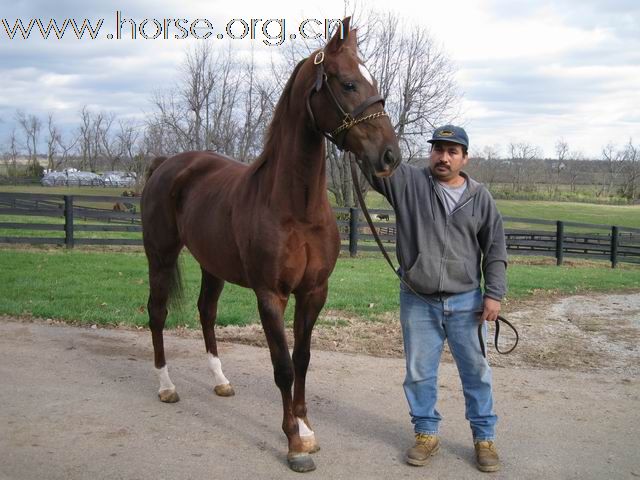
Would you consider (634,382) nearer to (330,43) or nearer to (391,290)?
(330,43)

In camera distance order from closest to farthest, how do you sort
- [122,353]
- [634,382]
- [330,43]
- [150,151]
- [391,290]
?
[330,43]
[634,382]
[122,353]
[391,290]
[150,151]

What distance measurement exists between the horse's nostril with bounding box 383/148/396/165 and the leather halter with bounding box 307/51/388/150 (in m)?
0.21

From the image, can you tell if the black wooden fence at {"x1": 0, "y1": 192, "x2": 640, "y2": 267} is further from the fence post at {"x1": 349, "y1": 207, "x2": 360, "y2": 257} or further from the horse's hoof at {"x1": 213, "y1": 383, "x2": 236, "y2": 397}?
the horse's hoof at {"x1": 213, "y1": 383, "x2": 236, "y2": 397}

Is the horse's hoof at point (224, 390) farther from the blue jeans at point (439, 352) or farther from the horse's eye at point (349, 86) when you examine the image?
the horse's eye at point (349, 86)

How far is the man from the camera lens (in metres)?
3.46

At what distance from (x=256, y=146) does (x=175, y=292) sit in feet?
72.4

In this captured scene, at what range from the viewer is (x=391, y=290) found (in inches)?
366

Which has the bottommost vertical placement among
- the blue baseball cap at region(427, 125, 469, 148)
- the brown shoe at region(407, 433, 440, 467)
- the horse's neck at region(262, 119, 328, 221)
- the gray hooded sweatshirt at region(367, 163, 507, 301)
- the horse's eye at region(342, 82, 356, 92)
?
the brown shoe at region(407, 433, 440, 467)

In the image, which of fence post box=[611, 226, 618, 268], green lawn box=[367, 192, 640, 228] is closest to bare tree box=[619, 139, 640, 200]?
green lawn box=[367, 192, 640, 228]

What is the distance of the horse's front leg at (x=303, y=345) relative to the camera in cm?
365

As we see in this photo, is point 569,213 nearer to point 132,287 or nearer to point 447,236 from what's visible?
A: point 132,287

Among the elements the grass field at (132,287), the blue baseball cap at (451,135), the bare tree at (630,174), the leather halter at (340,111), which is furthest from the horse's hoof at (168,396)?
the bare tree at (630,174)

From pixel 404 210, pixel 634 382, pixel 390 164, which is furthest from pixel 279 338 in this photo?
pixel 634 382

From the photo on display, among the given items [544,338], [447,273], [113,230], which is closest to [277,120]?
[447,273]
